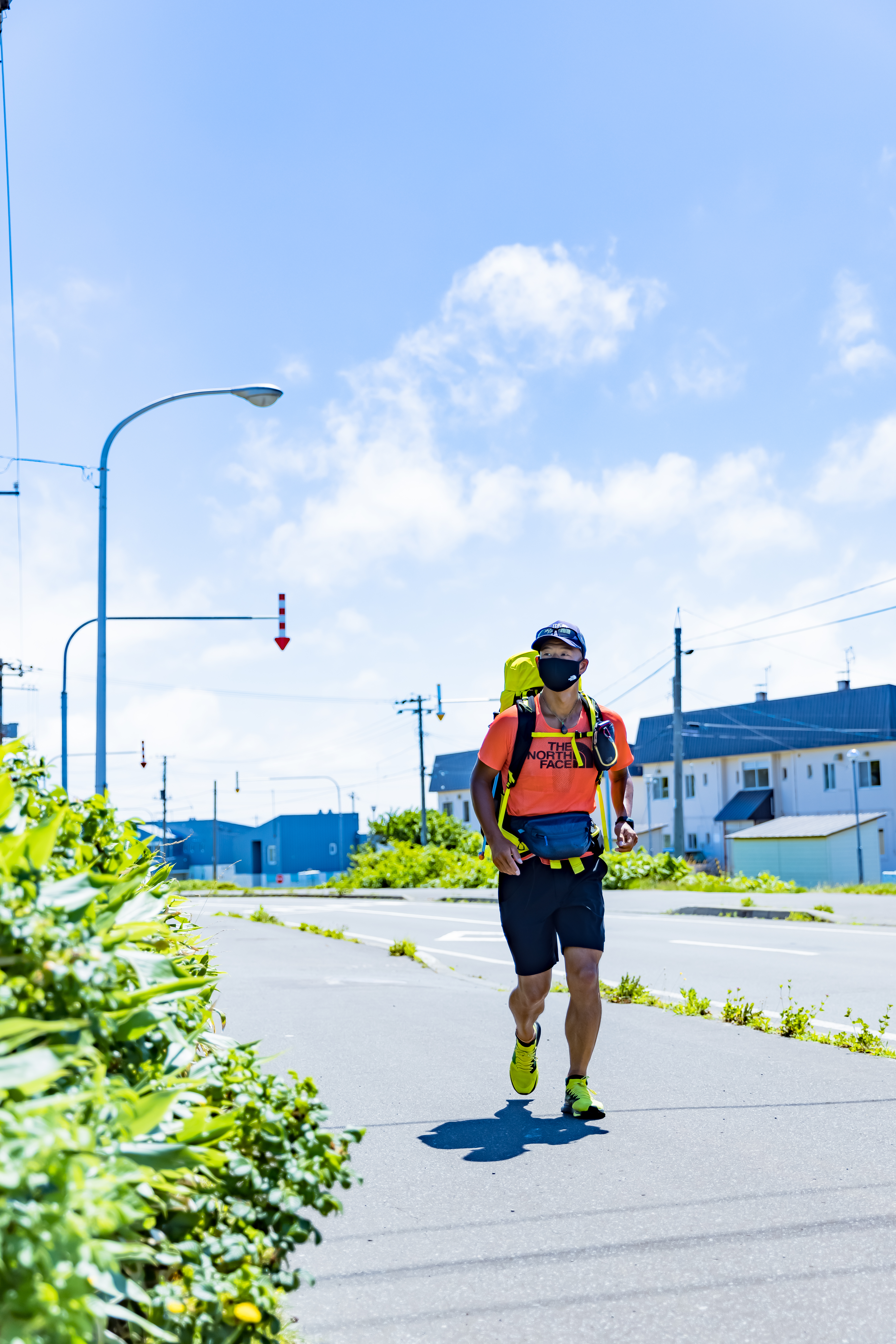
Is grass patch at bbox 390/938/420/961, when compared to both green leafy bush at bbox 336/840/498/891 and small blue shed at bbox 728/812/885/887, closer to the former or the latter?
green leafy bush at bbox 336/840/498/891

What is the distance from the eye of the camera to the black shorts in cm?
491

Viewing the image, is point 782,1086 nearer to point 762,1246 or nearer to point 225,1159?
point 762,1246

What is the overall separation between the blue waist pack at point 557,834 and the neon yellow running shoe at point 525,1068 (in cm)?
82

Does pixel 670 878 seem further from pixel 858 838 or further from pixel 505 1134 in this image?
pixel 505 1134

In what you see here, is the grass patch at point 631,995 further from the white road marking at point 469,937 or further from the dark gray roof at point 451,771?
the dark gray roof at point 451,771

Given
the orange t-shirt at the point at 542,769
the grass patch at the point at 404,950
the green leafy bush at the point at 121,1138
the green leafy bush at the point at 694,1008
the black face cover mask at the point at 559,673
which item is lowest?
the grass patch at the point at 404,950

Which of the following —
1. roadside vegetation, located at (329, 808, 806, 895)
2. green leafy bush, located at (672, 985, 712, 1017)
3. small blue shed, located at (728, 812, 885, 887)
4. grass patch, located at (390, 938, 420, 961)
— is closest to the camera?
green leafy bush, located at (672, 985, 712, 1017)

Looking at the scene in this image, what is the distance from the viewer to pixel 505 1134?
459cm

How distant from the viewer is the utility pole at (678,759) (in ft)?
109

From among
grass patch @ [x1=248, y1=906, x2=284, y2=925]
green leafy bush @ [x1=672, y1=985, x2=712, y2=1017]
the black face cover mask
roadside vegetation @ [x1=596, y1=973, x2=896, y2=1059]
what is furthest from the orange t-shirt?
grass patch @ [x1=248, y1=906, x2=284, y2=925]

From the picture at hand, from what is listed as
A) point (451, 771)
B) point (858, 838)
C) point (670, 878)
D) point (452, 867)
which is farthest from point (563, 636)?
point (451, 771)

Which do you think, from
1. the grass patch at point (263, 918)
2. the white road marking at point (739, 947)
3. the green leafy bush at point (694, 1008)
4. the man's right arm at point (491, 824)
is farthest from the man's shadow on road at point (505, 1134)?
the grass patch at point (263, 918)

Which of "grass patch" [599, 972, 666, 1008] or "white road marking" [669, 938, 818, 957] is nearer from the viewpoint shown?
"grass patch" [599, 972, 666, 1008]

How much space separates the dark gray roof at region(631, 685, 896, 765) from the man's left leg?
46.4m
